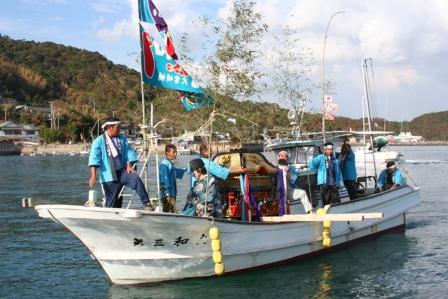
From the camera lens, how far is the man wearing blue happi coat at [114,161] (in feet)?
31.6

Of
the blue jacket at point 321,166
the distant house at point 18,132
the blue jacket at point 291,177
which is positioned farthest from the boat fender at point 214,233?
the distant house at point 18,132

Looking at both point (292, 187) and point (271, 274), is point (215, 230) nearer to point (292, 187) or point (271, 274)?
point (271, 274)

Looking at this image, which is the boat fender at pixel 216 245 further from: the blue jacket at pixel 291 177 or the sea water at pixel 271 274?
the blue jacket at pixel 291 177

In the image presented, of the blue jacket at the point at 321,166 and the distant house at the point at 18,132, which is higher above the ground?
the distant house at the point at 18,132

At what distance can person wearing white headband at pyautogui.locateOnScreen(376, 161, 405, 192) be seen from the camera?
16606 mm

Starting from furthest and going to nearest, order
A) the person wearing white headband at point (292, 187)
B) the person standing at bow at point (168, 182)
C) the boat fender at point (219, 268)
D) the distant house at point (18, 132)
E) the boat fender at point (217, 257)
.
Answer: the distant house at point (18, 132) < the person wearing white headband at point (292, 187) < the person standing at bow at point (168, 182) < the boat fender at point (219, 268) < the boat fender at point (217, 257)

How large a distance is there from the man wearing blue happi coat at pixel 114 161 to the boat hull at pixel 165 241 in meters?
0.63

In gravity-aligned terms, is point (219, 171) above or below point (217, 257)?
above

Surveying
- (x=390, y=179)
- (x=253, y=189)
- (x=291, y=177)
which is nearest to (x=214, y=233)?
(x=253, y=189)

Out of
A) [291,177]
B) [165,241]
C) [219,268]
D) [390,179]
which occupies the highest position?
[291,177]

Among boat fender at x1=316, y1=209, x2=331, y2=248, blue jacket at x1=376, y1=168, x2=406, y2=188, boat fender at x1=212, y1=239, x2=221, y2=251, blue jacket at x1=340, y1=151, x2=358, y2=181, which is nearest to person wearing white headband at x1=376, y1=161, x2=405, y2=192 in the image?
blue jacket at x1=376, y1=168, x2=406, y2=188

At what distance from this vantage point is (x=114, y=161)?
9.77 metres

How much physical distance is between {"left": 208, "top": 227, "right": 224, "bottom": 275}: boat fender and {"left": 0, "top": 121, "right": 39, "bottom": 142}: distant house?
12669 centimetres

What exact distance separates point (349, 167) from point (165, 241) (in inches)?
266
